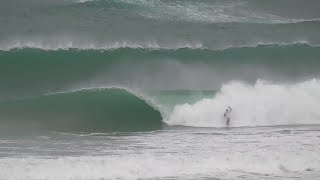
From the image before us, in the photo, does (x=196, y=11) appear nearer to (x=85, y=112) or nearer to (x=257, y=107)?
(x=257, y=107)

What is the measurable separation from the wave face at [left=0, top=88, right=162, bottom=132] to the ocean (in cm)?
3

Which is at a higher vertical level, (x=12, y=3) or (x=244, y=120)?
(x=12, y=3)

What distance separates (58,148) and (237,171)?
3.60m

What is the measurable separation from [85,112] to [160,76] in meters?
2.55

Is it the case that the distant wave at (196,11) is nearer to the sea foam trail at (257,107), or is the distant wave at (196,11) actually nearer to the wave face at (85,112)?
the sea foam trail at (257,107)

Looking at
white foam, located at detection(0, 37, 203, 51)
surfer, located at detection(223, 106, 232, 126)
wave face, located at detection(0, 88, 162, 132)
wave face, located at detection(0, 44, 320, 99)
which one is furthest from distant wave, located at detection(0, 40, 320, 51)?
surfer, located at detection(223, 106, 232, 126)

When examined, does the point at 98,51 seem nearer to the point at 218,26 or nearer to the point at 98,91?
the point at 98,91

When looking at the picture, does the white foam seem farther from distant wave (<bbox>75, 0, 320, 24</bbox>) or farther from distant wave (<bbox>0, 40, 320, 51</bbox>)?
distant wave (<bbox>75, 0, 320, 24</bbox>)

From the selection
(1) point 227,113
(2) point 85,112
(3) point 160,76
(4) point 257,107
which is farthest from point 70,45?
(4) point 257,107

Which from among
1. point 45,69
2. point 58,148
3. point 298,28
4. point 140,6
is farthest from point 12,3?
point 298,28

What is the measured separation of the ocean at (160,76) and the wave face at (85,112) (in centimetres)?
3

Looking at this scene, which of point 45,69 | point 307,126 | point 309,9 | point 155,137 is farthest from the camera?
point 309,9

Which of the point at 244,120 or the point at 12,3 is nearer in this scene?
the point at 244,120

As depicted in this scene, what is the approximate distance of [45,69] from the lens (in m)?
16.3
